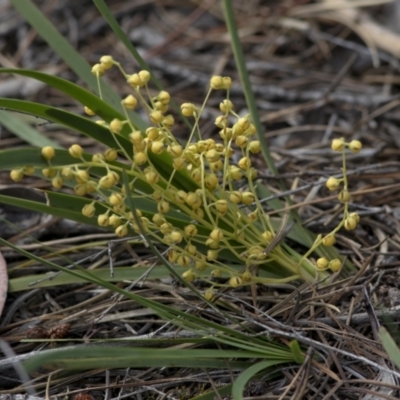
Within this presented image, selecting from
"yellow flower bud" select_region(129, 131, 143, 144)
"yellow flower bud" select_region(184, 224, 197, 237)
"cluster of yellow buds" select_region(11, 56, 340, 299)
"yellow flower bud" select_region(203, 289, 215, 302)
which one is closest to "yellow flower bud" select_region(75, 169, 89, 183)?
"cluster of yellow buds" select_region(11, 56, 340, 299)

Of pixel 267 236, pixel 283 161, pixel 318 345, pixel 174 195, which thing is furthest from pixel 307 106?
pixel 318 345

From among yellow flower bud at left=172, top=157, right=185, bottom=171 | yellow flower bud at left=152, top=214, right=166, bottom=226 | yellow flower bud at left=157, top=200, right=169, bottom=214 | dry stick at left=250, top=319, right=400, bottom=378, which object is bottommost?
dry stick at left=250, top=319, right=400, bottom=378

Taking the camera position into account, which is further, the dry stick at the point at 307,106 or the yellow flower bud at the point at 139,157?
the dry stick at the point at 307,106

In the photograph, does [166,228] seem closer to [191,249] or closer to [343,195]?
[191,249]

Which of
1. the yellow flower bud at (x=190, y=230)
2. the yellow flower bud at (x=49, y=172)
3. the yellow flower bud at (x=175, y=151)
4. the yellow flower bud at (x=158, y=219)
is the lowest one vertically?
the yellow flower bud at (x=190, y=230)

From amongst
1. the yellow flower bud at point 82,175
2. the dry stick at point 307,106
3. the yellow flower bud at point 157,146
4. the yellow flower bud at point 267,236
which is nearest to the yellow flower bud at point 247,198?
the yellow flower bud at point 267,236

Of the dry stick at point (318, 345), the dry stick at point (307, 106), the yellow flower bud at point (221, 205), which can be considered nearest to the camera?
the dry stick at point (318, 345)

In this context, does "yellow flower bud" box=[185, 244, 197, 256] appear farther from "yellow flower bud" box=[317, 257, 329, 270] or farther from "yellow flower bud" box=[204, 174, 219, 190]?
"yellow flower bud" box=[317, 257, 329, 270]

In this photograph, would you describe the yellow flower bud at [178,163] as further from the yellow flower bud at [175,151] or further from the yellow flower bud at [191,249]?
the yellow flower bud at [191,249]
